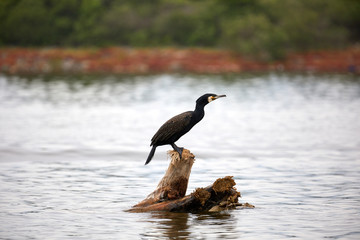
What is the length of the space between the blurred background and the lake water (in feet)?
0.18

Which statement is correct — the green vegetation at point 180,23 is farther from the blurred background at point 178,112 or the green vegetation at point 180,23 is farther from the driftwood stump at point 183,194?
the driftwood stump at point 183,194

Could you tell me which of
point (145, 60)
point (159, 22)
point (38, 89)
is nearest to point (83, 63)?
point (145, 60)

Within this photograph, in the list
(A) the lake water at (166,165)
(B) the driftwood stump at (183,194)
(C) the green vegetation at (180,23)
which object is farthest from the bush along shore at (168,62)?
(B) the driftwood stump at (183,194)

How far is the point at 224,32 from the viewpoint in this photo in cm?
7881

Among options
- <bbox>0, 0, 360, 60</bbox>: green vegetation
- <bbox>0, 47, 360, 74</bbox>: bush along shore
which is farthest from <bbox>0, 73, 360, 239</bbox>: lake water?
<bbox>0, 0, 360, 60</bbox>: green vegetation

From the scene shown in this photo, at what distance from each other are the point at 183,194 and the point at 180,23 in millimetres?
74694

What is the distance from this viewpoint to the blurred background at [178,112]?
11680mm

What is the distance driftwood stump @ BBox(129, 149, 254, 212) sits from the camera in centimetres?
1119

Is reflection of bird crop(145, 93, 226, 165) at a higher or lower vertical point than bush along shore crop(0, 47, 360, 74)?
lower

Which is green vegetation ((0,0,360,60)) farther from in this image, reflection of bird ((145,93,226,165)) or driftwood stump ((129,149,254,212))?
reflection of bird ((145,93,226,165))

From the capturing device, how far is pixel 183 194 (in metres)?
11.6

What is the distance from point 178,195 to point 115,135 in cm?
1234

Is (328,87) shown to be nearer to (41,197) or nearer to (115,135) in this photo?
(115,135)

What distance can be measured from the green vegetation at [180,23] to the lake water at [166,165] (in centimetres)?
3873
